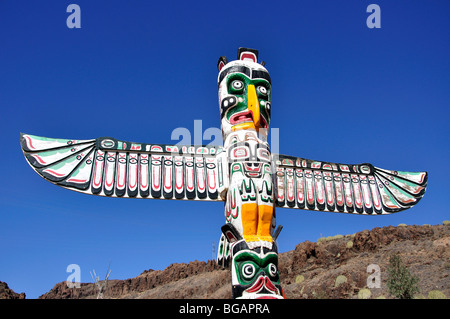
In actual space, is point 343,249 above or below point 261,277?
above

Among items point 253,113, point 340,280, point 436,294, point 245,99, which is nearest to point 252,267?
point 253,113

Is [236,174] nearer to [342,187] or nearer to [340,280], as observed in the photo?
[342,187]

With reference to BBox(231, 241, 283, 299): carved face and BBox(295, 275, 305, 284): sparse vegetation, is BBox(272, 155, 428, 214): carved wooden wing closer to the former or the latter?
BBox(231, 241, 283, 299): carved face

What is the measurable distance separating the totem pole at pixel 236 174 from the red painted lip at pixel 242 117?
0.02 m

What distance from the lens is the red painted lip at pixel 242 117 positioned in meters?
8.04

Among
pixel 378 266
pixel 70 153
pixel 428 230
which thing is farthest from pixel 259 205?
pixel 428 230

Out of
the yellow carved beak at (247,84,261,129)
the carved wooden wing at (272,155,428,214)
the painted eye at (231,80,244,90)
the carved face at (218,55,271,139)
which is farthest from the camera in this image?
the carved wooden wing at (272,155,428,214)

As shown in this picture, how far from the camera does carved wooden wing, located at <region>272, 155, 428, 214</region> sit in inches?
347

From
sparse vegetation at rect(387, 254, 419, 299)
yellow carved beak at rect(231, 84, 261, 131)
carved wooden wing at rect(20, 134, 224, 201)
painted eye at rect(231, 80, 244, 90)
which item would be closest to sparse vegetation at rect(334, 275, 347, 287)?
sparse vegetation at rect(387, 254, 419, 299)

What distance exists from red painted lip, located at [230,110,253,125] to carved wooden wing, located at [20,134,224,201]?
2.32 ft

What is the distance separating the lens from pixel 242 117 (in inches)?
319

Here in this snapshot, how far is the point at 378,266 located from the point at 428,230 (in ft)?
19.6
